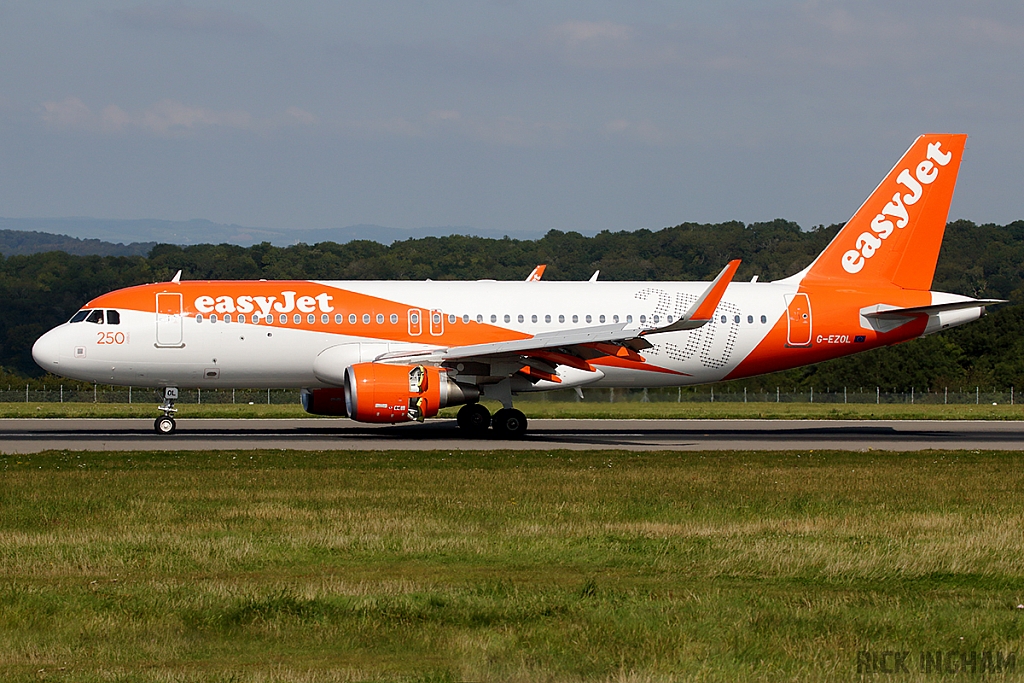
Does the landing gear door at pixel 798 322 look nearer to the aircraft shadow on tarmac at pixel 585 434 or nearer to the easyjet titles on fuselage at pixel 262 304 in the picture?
the aircraft shadow on tarmac at pixel 585 434

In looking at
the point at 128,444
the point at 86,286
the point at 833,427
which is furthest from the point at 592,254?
the point at 128,444

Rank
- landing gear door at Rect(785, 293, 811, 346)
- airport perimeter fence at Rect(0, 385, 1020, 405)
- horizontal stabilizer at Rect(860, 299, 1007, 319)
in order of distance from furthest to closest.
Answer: airport perimeter fence at Rect(0, 385, 1020, 405), landing gear door at Rect(785, 293, 811, 346), horizontal stabilizer at Rect(860, 299, 1007, 319)

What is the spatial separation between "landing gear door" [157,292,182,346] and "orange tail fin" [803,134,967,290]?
16.4m

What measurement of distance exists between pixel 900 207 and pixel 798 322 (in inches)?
173

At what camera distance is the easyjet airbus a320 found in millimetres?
27562

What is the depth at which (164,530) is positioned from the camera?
1304 centimetres

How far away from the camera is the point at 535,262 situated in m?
123

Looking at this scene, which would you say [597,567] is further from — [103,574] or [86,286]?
[86,286]

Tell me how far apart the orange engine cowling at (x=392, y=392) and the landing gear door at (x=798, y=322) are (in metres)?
9.74

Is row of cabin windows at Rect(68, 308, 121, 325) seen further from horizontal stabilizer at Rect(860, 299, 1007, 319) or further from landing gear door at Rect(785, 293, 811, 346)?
horizontal stabilizer at Rect(860, 299, 1007, 319)

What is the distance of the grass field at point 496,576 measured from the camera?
7984mm

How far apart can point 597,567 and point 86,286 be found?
96.9 metres

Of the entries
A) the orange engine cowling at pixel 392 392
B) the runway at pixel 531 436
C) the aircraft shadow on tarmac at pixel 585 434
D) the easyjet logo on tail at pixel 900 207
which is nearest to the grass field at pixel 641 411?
the runway at pixel 531 436

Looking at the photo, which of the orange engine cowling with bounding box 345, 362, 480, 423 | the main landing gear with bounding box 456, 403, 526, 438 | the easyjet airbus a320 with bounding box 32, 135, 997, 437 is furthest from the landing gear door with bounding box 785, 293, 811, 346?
the orange engine cowling with bounding box 345, 362, 480, 423
